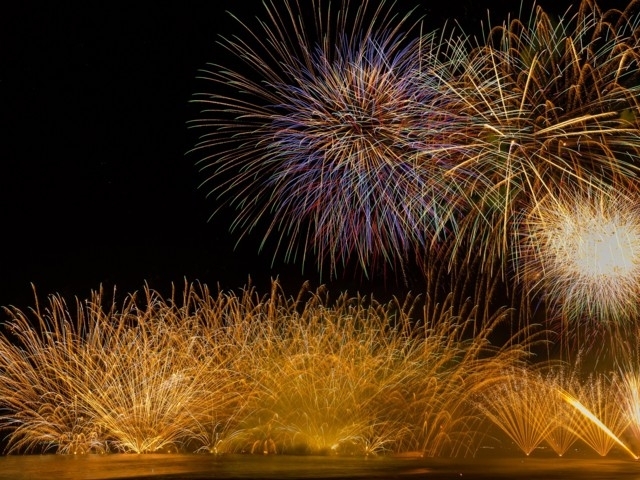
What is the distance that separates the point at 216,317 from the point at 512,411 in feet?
37.6

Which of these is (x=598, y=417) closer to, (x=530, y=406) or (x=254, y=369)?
(x=530, y=406)

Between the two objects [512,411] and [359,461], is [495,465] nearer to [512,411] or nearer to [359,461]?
[359,461]

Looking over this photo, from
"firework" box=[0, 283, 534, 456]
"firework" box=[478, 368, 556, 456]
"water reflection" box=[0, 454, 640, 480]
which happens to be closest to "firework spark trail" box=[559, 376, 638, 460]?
"firework" box=[478, 368, 556, 456]

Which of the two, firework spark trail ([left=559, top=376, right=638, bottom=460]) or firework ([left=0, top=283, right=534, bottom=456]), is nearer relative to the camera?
firework ([left=0, top=283, right=534, bottom=456])

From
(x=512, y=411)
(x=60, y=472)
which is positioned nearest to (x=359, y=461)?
(x=60, y=472)

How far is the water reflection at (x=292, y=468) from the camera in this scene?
19.5m

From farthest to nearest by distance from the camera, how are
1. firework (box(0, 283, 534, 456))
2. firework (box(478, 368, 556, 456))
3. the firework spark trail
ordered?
the firework spark trail, firework (box(478, 368, 556, 456)), firework (box(0, 283, 534, 456))

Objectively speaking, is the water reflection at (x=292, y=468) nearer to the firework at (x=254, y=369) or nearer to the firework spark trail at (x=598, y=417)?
the firework at (x=254, y=369)

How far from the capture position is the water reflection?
64.0ft

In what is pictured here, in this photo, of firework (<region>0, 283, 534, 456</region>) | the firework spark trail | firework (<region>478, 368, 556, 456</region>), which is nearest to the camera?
firework (<region>0, 283, 534, 456</region>)

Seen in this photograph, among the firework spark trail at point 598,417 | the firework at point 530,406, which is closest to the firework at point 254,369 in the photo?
the firework at point 530,406

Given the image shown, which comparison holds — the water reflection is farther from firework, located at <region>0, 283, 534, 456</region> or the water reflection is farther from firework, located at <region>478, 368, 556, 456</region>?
firework, located at <region>478, 368, 556, 456</region>

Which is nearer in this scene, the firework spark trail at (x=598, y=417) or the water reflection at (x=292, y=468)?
the water reflection at (x=292, y=468)

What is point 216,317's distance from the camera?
→ 29469 mm
